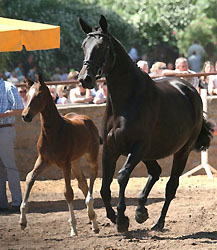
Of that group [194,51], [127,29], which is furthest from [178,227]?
[127,29]

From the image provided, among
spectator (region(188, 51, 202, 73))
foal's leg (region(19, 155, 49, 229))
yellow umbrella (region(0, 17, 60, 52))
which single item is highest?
yellow umbrella (region(0, 17, 60, 52))

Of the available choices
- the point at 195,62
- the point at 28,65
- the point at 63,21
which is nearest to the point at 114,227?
the point at 28,65

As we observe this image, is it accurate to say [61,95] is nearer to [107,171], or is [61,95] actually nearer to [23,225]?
[23,225]

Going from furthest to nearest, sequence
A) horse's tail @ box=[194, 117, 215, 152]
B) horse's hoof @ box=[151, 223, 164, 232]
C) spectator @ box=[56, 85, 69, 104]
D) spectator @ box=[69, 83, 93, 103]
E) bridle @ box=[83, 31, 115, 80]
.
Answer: spectator @ box=[56, 85, 69, 104] → spectator @ box=[69, 83, 93, 103] → horse's tail @ box=[194, 117, 215, 152] → horse's hoof @ box=[151, 223, 164, 232] → bridle @ box=[83, 31, 115, 80]

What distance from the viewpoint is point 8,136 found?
35.6 ft

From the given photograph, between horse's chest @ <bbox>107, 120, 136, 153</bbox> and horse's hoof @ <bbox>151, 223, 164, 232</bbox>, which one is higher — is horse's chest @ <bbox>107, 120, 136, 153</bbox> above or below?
above

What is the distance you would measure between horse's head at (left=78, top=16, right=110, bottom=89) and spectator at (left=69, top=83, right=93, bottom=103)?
5.85 m

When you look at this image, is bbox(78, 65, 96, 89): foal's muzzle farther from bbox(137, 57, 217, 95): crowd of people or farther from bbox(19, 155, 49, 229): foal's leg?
bbox(137, 57, 217, 95): crowd of people

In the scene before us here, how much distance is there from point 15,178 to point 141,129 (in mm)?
3631

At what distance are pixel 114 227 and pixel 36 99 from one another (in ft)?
5.97

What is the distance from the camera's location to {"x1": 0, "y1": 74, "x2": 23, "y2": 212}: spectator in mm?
10680

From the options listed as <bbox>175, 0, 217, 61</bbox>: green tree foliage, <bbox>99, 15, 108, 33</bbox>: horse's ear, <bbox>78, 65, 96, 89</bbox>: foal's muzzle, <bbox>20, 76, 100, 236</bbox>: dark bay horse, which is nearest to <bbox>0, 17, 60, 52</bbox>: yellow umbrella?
<bbox>20, 76, 100, 236</bbox>: dark bay horse

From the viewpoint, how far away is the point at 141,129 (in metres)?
7.98

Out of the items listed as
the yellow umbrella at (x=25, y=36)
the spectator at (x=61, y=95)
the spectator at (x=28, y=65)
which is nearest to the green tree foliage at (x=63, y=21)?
the spectator at (x=28, y=65)
